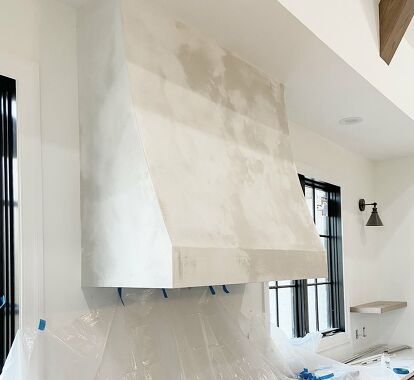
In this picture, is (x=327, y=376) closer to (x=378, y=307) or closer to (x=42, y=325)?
(x=378, y=307)

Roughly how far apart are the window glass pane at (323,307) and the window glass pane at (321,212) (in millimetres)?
422

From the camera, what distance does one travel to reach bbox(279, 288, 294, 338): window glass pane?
3305 mm

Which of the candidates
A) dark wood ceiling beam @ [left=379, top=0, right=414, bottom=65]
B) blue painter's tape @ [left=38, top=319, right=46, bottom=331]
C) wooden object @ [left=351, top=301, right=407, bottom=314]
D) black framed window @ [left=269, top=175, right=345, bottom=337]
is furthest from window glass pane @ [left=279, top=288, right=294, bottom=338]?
blue painter's tape @ [left=38, top=319, right=46, bottom=331]

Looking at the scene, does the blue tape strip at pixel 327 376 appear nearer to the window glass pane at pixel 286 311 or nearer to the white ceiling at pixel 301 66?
the window glass pane at pixel 286 311

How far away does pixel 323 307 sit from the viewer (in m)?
3.83

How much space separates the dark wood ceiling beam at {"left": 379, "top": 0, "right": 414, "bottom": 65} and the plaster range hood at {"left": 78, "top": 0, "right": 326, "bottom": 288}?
3.70 ft

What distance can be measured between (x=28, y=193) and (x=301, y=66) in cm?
141

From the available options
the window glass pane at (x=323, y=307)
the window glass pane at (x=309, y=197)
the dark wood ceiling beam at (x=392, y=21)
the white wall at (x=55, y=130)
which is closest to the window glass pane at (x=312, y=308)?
the window glass pane at (x=323, y=307)

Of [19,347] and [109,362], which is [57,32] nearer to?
[19,347]

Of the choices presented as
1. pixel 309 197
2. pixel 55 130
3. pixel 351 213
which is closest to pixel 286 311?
pixel 309 197

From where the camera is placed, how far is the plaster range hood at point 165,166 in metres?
1.63

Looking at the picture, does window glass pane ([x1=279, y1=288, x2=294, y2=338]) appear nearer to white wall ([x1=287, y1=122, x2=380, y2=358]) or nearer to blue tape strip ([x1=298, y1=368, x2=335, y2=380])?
white wall ([x1=287, y1=122, x2=380, y2=358])

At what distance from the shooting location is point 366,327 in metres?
4.16

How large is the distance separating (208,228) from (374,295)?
120 inches
